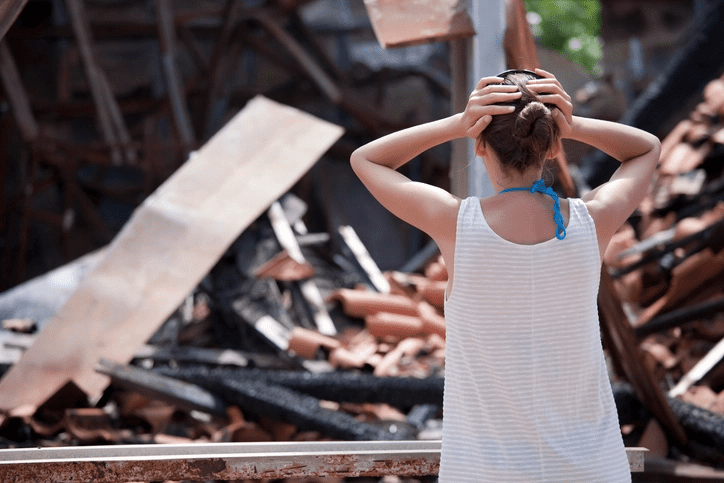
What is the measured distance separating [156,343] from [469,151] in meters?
3.08

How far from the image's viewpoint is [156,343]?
461 cm

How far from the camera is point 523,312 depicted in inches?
53.1

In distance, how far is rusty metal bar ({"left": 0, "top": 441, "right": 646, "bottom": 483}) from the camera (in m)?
1.82

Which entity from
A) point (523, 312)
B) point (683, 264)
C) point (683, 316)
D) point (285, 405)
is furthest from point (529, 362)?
point (683, 264)

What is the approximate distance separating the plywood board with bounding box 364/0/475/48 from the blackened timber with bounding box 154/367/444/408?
202cm

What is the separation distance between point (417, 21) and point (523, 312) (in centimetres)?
124

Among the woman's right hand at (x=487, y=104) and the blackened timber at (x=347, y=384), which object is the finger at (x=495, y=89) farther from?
the blackened timber at (x=347, y=384)

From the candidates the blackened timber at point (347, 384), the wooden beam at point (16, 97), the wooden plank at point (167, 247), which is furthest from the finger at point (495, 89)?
the wooden beam at point (16, 97)

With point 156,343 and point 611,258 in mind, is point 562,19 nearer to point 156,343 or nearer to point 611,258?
point 611,258

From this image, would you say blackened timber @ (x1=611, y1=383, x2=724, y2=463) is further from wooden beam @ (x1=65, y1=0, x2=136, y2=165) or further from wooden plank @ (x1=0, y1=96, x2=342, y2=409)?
wooden beam @ (x1=65, y1=0, x2=136, y2=165)

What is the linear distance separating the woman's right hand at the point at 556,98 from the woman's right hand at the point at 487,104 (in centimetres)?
5

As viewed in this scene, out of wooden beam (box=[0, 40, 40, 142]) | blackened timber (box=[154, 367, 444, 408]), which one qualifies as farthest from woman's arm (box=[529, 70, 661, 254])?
wooden beam (box=[0, 40, 40, 142])

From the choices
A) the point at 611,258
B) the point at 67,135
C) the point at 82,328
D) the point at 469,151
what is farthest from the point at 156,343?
the point at 67,135

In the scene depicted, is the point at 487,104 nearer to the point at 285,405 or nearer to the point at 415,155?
the point at 415,155
